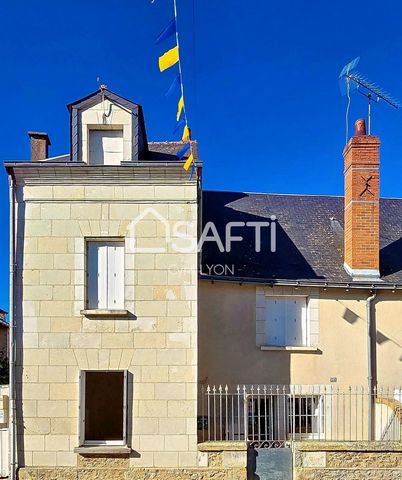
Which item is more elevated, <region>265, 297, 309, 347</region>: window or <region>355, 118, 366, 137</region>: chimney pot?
<region>355, 118, 366, 137</region>: chimney pot

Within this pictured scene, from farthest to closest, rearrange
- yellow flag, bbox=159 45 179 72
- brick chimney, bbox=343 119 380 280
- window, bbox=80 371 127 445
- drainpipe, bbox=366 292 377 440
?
window, bbox=80 371 127 445 → brick chimney, bbox=343 119 380 280 → drainpipe, bbox=366 292 377 440 → yellow flag, bbox=159 45 179 72

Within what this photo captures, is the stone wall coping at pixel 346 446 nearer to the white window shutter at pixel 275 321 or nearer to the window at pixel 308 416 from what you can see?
the window at pixel 308 416

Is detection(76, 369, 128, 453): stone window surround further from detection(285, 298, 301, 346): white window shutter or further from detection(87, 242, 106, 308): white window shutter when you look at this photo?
detection(285, 298, 301, 346): white window shutter

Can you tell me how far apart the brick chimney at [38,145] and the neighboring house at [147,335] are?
254cm

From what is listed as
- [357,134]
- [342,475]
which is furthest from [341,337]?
[357,134]

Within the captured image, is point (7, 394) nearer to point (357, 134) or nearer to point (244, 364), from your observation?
point (244, 364)

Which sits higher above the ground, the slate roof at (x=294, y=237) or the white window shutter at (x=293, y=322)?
the slate roof at (x=294, y=237)

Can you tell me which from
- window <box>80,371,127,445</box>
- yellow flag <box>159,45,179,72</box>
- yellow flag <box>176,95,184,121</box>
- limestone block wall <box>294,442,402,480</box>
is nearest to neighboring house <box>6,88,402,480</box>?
limestone block wall <box>294,442,402,480</box>

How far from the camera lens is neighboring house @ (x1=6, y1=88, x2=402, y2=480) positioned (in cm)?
849

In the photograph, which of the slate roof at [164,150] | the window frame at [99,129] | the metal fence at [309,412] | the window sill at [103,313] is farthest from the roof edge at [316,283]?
the window frame at [99,129]

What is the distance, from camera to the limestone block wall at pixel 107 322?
335 inches

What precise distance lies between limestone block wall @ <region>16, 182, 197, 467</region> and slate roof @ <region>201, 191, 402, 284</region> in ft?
6.69

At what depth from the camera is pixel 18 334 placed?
340 inches

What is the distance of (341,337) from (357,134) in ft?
16.2
